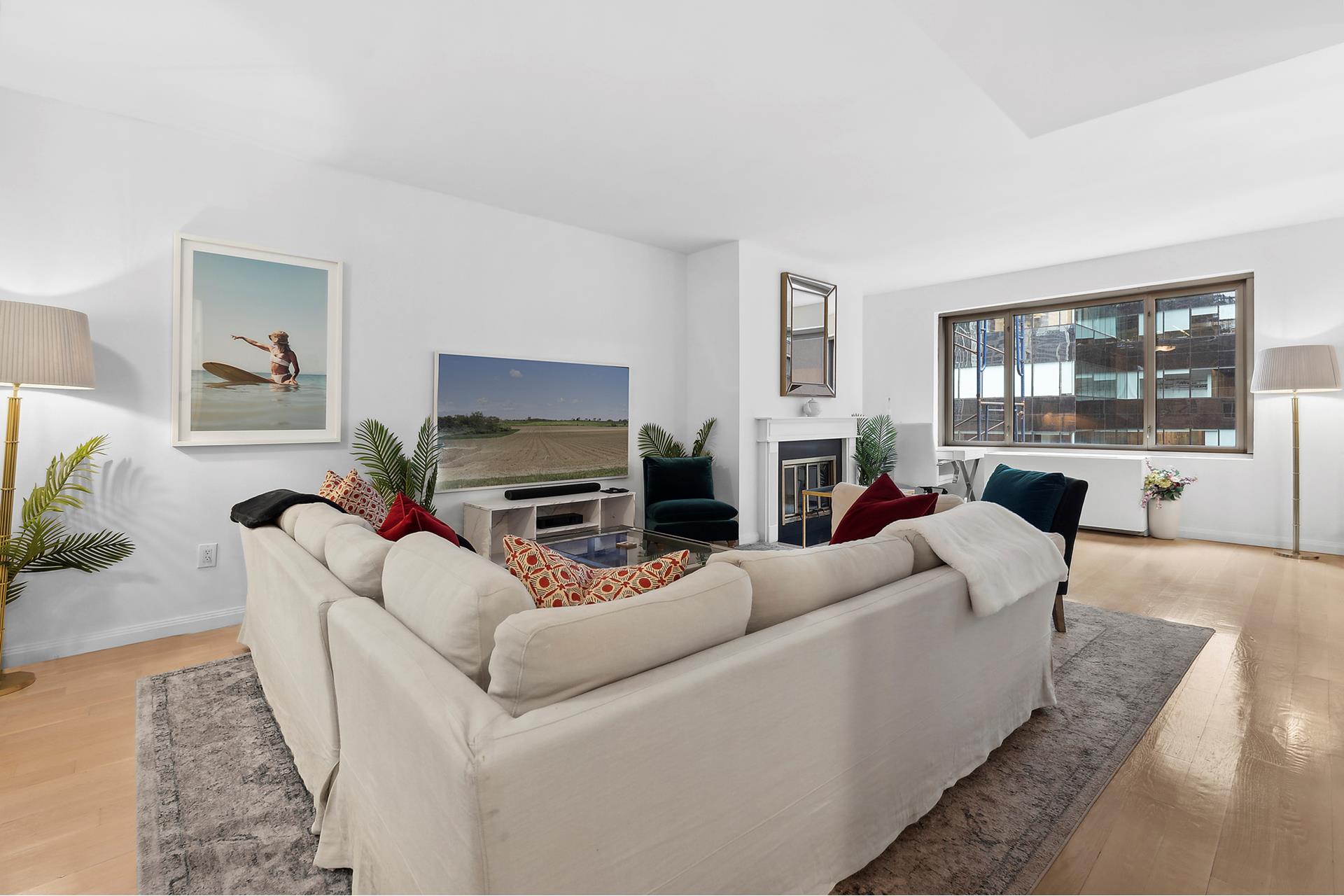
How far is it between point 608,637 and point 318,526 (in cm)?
136

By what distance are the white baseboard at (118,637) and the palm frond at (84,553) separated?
330mm

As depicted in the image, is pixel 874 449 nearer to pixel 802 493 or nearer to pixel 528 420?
pixel 802 493

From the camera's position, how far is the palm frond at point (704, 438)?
516 centimetres

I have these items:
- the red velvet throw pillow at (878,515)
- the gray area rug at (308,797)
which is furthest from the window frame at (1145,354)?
the red velvet throw pillow at (878,515)

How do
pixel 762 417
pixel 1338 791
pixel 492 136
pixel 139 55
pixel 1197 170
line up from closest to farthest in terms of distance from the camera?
pixel 1338 791
pixel 139 55
pixel 492 136
pixel 1197 170
pixel 762 417

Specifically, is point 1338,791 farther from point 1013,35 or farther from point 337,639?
point 337,639

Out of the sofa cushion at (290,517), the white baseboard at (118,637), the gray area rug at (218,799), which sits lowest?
the gray area rug at (218,799)

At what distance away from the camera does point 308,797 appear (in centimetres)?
179

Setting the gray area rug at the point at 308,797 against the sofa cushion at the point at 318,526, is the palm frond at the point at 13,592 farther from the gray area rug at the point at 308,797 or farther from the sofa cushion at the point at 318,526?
the sofa cushion at the point at 318,526

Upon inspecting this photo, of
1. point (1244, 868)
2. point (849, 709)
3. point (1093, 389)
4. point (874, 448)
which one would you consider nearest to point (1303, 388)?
point (1093, 389)

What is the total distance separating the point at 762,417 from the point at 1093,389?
344cm

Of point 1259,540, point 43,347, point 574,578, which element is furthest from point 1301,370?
point 43,347

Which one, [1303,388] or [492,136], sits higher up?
[492,136]

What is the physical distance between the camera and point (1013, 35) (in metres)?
2.20
